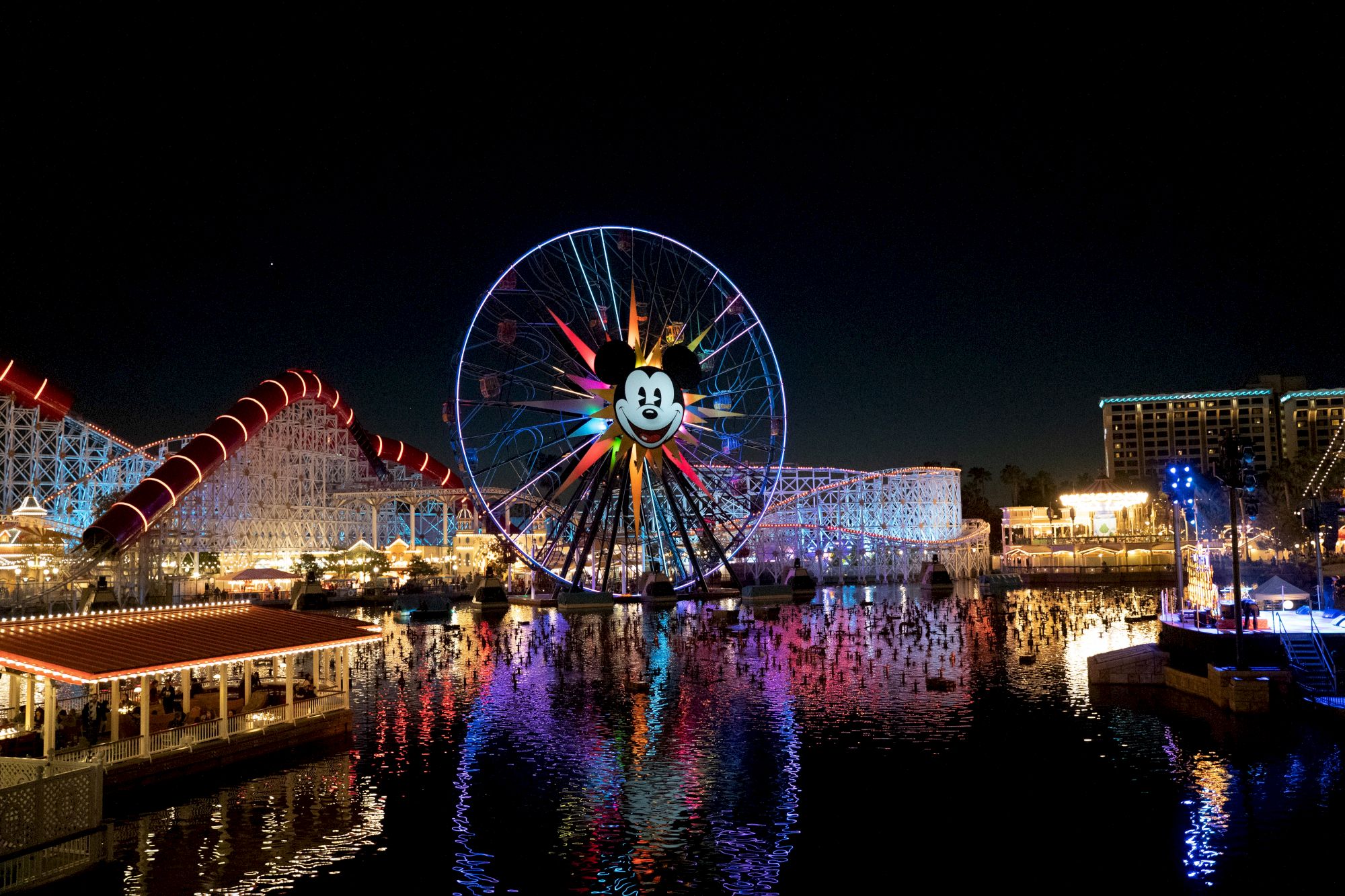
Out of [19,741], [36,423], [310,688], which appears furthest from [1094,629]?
[36,423]

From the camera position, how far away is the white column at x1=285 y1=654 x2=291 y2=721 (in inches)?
997

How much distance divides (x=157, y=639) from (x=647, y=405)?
138ft

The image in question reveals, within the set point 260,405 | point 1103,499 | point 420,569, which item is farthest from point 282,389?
point 1103,499

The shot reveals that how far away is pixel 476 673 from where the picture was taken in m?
40.0

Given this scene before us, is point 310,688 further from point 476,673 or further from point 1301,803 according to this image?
point 1301,803

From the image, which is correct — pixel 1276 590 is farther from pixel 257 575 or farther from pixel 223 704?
pixel 257 575

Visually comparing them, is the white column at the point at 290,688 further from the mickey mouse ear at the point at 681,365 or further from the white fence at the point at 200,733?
the mickey mouse ear at the point at 681,365

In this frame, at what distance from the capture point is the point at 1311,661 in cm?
3011

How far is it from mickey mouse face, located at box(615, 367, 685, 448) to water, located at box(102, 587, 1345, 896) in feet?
88.2

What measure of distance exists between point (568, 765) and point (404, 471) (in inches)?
3443

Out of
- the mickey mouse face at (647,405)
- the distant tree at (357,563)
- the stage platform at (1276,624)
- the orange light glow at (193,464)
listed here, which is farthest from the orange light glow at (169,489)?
the stage platform at (1276,624)

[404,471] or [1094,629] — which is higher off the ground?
[404,471]

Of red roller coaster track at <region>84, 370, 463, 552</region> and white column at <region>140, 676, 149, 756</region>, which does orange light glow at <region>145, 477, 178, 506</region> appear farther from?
white column at <region>140, 676, 149, 756</region>

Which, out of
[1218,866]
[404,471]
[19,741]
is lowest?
[1218,866]
